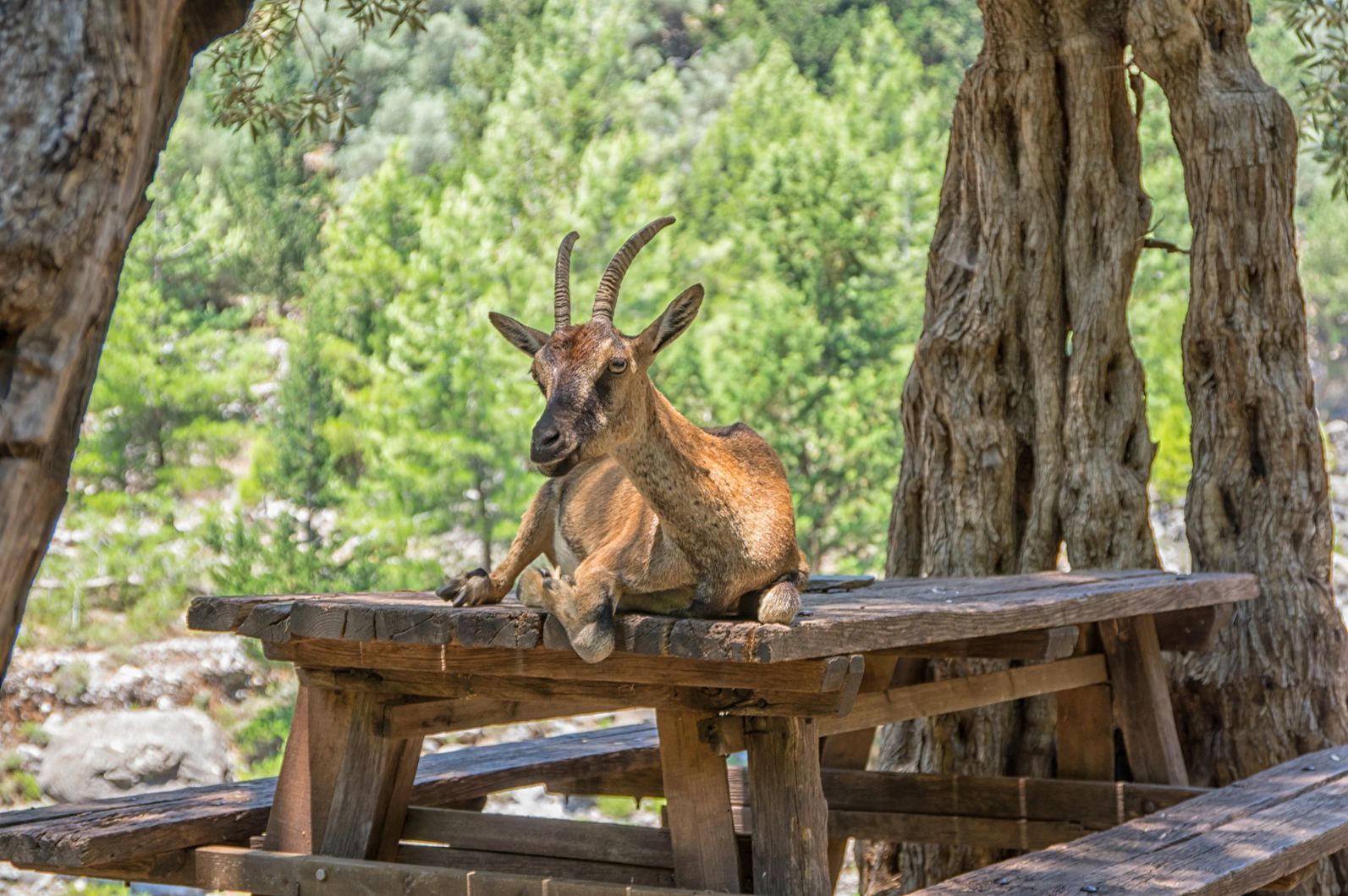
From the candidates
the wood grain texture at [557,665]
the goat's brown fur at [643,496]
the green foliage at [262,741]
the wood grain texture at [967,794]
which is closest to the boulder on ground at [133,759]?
the green foliage at [262,741]

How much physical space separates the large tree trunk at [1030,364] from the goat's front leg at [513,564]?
3.03 meters

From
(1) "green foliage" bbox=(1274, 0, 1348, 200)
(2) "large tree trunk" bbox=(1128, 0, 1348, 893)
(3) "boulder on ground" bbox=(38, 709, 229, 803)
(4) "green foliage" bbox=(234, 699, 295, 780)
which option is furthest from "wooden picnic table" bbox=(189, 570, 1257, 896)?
(4) "green foliage" bbox=(234, 699, 295, 780)

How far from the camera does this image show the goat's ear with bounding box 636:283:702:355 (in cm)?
407

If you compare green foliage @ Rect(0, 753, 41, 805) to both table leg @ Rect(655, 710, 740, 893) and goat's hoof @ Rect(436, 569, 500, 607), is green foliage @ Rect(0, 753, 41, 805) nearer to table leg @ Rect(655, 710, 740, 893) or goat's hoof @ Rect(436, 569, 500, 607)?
goat's hoof @ Rect(436, 569, 500, 607)

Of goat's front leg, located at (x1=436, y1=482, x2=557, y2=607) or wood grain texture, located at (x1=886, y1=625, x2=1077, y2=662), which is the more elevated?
goat's front leg, located at (x1=436, y1=482, x2=557, y2=607)

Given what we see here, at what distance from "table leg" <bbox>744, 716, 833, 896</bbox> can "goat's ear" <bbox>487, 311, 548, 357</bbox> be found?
113 centimetres

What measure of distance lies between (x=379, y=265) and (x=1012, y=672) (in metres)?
24.2

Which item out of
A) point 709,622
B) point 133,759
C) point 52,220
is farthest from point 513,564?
point 133,759

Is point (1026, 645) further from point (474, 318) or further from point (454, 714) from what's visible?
point (474, 318)

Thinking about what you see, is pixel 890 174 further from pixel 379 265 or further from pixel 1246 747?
pixel 1246 747

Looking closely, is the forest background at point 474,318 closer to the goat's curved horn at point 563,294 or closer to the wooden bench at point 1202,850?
the wooden bench at point 1202,850

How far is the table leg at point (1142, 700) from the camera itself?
6523 millimetres

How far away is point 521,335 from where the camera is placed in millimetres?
4141

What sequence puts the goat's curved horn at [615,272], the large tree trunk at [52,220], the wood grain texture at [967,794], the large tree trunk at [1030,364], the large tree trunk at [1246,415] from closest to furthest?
1. the large tree trunk at [52,220]
2. the goat's curved horn at [615,272]
3. the wood grain texture at [967,794]
4. the large tree trunk at [1246,415]
5. the large tree trunk at [1030,364]
